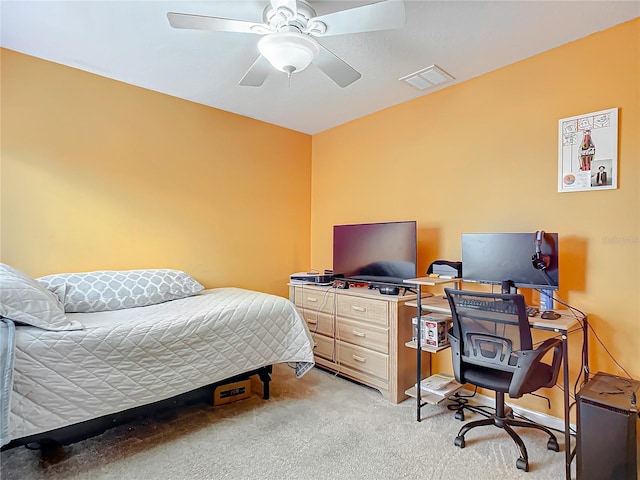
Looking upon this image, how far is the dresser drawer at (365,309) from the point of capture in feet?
8.70

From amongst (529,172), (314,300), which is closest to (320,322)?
(314,300)

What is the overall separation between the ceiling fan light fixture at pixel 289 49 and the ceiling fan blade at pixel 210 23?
0.31 ft

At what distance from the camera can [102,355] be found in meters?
1.79

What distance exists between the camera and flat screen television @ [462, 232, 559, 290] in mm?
2084

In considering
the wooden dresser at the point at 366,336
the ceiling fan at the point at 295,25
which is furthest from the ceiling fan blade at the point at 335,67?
the wooden dresser at the point at 366,336

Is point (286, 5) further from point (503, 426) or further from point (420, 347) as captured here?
point (503, 426)

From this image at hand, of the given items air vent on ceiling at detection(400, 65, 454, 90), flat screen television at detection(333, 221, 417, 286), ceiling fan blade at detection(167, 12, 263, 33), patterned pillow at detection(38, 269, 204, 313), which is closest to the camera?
ceiling fan blade at detection(167, 12, 263, 33)

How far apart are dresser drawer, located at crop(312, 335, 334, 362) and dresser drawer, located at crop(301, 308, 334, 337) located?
5cm

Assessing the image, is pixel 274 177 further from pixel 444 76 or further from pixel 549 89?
pixel 549 89

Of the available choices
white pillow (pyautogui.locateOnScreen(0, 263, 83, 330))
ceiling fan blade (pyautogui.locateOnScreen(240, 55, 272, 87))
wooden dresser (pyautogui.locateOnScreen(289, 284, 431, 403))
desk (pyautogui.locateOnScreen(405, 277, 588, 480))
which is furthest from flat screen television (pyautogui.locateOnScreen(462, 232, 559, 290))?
white pillow (pyautogui.locateOnScreen(0, 263, 83, 330))

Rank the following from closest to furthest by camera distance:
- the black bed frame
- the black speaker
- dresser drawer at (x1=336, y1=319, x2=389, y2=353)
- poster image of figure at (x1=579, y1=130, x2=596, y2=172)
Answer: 1. the black speaker
2. the black bed frame
3. poster image of figure at (x1=579, y1=130, x2=596, y2=172)
4. dresser drawer at (x1=336, y1=319, x2=389, y2=353)

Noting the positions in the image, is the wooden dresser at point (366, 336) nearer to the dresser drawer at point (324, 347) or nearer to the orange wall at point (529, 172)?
the dresser drawer at point (324, 347)

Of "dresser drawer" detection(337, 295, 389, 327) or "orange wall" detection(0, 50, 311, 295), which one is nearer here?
"orange wall" detection(0, 50, 311, 295)

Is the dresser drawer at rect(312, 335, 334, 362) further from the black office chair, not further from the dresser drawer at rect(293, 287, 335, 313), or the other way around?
the black office chair
